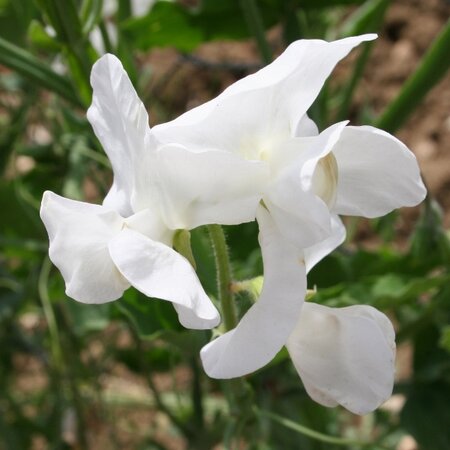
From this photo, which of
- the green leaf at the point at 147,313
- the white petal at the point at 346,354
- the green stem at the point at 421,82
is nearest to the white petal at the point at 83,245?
the white petal at the point at 346,354

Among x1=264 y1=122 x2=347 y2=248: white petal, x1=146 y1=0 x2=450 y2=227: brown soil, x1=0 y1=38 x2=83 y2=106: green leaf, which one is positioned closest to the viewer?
x1=264 y1=122 x2=347 y2=248: white petal

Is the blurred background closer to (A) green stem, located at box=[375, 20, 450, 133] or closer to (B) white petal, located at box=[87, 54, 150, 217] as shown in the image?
(A) green stem, located at box=[375, 20, 450, 133]

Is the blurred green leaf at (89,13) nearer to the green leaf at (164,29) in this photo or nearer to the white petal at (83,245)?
the green leaf at (164,29)

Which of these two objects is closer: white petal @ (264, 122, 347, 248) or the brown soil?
white petal @ (264, 122, 347, 248)

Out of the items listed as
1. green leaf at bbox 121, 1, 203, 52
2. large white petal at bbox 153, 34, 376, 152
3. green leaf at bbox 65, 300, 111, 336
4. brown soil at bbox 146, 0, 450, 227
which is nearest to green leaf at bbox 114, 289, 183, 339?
green leaf at bbox 65, 300, 111, 336

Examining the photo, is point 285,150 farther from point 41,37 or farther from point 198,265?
point 41,37
